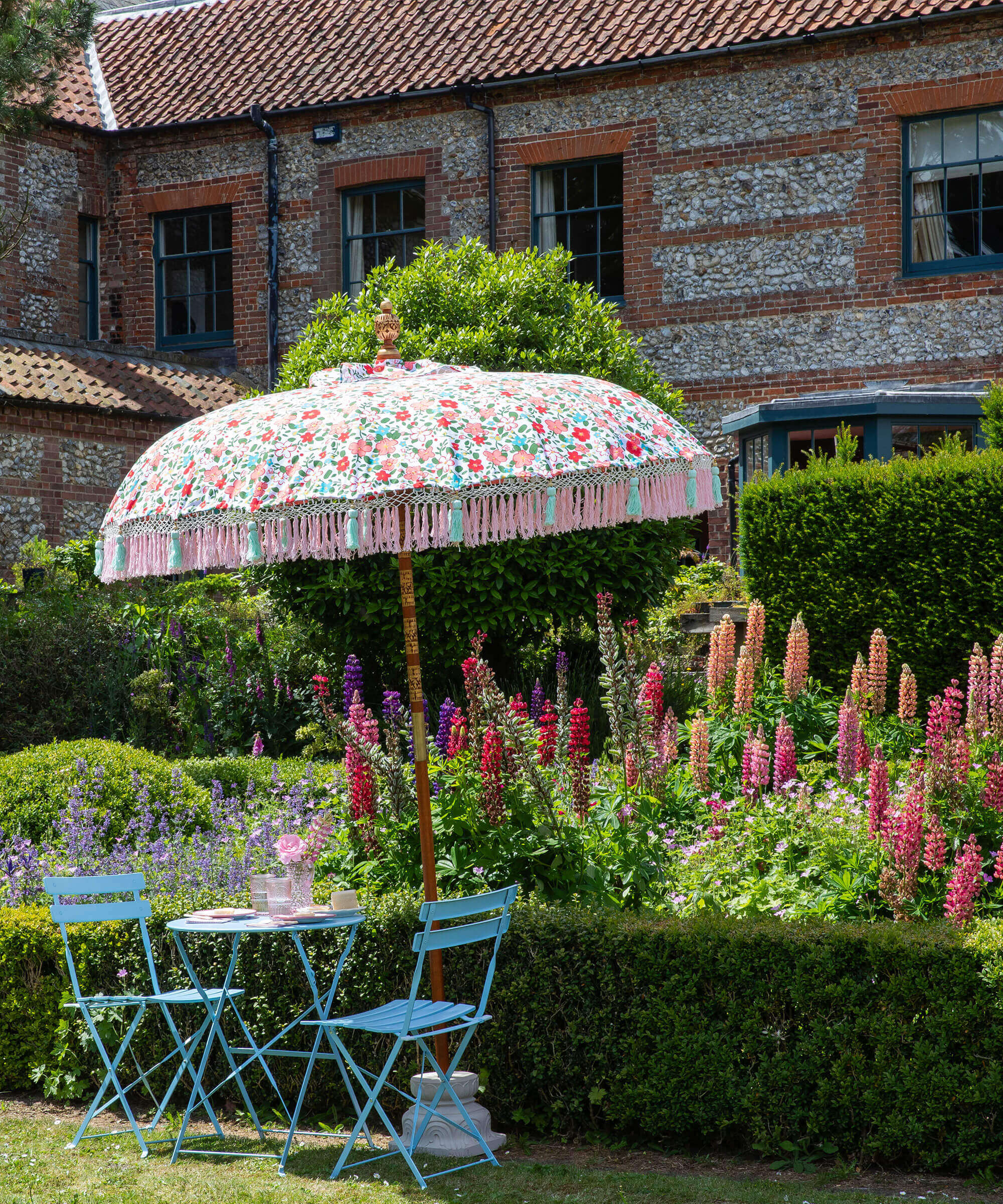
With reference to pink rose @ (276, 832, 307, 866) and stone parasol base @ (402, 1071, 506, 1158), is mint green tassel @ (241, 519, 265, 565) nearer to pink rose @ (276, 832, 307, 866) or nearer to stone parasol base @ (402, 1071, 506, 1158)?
pink rose @ (276, 832, 307, 866)

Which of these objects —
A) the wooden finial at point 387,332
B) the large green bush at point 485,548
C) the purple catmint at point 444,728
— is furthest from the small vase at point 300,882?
the large green bush at point 485,548

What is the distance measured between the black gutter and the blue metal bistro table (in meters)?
13.4

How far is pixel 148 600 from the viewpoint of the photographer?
1338cm

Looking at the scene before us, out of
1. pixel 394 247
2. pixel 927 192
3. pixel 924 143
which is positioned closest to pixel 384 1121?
pixel 927 192

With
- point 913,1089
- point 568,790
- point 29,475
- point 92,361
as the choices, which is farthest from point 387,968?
point 92,361

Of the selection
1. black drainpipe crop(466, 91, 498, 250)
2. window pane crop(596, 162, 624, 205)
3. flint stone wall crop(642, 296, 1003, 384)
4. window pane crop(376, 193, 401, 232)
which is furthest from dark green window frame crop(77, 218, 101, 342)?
flint stone wall crop(642, 296, 1003, 384)

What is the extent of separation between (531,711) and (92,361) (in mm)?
10655

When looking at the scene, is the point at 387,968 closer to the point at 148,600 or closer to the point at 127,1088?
the point at 127,1088

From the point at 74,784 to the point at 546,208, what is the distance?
11755mm

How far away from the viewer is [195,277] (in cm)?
2006

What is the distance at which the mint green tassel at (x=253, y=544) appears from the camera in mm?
4691

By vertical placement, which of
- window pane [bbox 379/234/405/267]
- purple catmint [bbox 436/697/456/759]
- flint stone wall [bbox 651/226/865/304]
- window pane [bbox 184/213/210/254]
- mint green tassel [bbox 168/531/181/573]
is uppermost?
window pane [bbox 184/213/210/254]

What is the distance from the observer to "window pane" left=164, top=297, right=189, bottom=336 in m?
20.2

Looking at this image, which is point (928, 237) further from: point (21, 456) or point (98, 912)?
point (98, 912)
